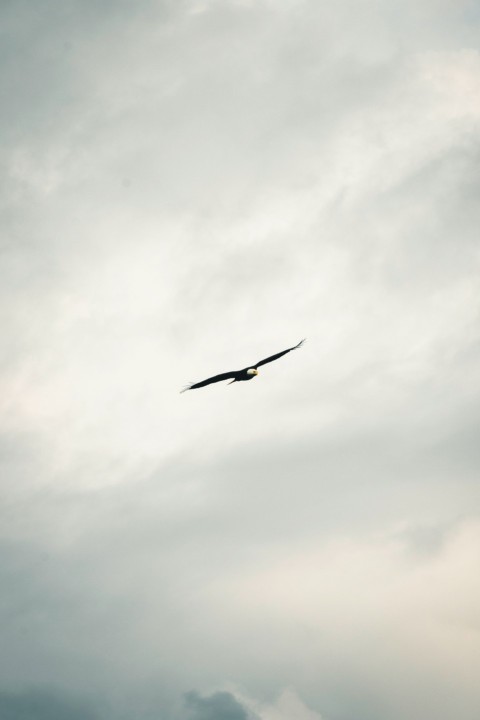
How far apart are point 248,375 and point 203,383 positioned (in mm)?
3898

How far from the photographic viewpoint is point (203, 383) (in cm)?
5428

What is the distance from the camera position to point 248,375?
55.6m
